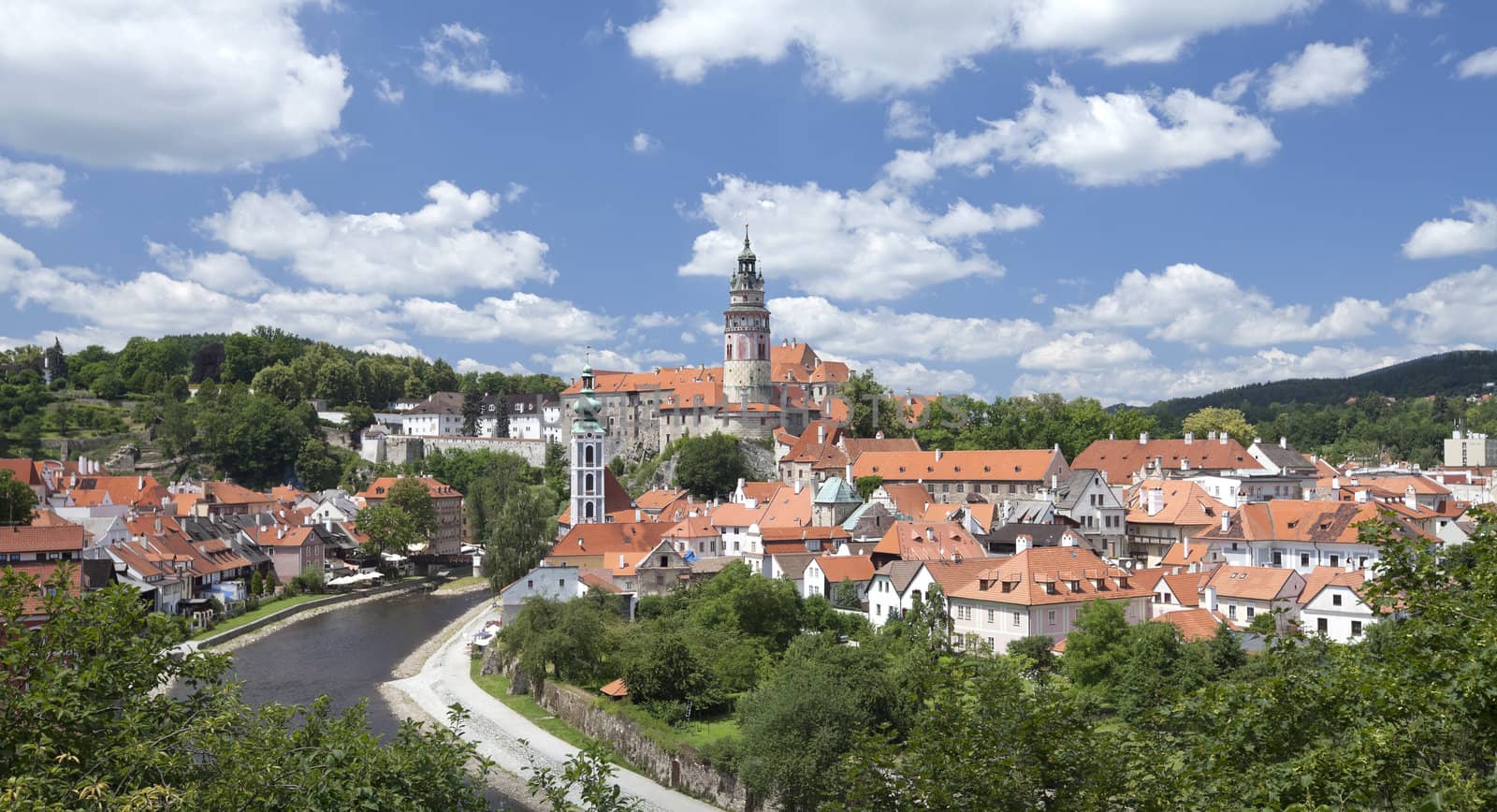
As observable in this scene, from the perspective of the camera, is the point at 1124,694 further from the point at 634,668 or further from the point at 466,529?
the point at 466,529

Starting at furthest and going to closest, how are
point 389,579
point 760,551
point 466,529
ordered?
point 466,529 → point 389,579 → point 760,551

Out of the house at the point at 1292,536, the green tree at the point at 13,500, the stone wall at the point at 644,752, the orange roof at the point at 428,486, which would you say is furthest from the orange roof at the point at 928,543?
the orange roof at the point at 428,486

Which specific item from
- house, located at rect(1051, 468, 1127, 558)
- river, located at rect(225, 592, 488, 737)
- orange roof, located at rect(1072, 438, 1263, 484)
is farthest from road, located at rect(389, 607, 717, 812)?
orange roof, located at rect(1072, 438, 1263, 484)

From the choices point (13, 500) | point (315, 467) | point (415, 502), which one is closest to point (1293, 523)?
point (13, 500)

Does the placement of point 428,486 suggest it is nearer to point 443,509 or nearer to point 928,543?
point 443,509

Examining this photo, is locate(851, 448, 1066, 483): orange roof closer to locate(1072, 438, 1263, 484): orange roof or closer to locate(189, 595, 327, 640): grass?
locate(1072, 438, 1263, 484): orange roof

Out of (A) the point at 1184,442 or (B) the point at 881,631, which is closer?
(B) the point at 881,631

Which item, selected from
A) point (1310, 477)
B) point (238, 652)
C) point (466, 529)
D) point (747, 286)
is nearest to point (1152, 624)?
point (238, 652)
